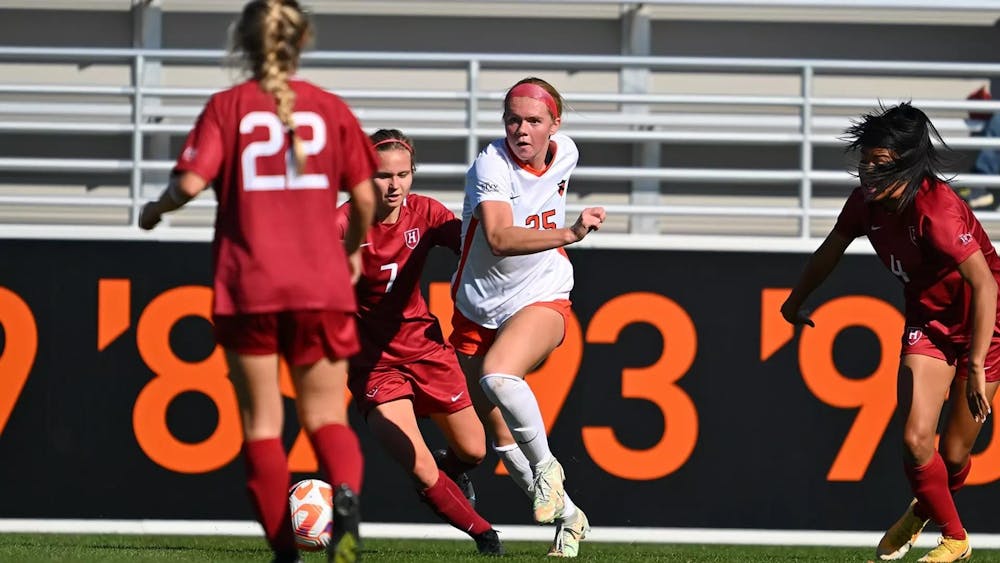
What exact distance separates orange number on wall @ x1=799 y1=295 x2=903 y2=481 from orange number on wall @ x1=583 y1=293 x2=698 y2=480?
2.56 ft

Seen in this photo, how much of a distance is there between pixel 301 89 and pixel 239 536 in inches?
213

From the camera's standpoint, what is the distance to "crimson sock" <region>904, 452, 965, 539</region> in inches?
273

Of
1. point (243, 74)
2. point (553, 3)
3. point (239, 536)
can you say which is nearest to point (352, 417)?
point (239, 536)

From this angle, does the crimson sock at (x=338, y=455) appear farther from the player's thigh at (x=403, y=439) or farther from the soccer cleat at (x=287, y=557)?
the player's thigh at (x=403, y=439)

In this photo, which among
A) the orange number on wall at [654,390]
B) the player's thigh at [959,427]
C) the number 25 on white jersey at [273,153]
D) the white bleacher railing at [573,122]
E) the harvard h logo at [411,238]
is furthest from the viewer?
the white bleacher railing at [573,122]

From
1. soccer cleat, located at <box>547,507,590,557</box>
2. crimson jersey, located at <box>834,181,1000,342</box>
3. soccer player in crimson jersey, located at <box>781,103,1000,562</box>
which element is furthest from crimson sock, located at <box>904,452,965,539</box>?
soccer cleat, located at <box>547,507,590,557</box>

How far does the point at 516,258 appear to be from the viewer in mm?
7285

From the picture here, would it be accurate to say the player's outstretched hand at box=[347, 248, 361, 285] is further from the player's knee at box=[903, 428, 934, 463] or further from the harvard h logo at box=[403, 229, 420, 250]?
the player's knee at box=[903, 428, 934, 463]

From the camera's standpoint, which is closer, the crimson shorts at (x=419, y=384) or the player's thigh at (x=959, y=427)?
the player's thigh at (x=959, y=427)

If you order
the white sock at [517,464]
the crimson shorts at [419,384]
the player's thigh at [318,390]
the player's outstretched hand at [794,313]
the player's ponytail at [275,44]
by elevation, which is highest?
the player's ponytail at [275,44]

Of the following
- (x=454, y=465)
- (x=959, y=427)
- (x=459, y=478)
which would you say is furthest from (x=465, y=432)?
(x=959, y=427)

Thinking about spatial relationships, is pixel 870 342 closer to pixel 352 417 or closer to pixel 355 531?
pixel 352 417

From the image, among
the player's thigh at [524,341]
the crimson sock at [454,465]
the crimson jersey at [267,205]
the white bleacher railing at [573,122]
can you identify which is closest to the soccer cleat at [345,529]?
the crimson jersey at [267,205]

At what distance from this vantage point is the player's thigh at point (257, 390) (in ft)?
16.2
